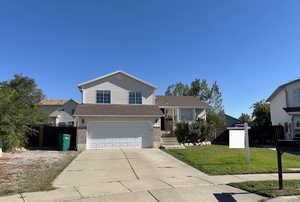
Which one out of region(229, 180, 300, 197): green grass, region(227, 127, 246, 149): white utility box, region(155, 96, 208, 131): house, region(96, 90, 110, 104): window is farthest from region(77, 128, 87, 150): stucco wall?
region(229, 180, 300, 197): green grass

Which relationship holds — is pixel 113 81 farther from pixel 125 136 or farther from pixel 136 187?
pixel 136 187

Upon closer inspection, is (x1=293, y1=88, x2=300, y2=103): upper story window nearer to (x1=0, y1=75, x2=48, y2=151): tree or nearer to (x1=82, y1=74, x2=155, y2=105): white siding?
(x1=82, y1=74, x2=155, y2=105): white siding

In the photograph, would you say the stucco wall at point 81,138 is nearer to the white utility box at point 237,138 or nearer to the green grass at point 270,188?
the white utility box at point 237,138

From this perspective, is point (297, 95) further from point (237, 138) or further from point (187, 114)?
point (237, 138)

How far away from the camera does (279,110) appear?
22938 millimetres

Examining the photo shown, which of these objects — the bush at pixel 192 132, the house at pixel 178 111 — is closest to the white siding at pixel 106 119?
the bush at pixel 192 132

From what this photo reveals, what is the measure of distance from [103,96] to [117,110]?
221 centimetres

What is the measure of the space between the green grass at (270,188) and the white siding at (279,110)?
682 inches

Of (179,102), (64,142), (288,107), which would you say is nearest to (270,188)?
(64,142)

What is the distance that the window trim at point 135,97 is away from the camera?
723 inches

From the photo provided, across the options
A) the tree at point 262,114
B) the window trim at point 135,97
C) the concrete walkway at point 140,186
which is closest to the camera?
the concrete walkway at point 140,186

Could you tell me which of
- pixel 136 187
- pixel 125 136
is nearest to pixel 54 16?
pixel 125 136

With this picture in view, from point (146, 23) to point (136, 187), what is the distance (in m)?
12.4

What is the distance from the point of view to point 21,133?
50.0ft
